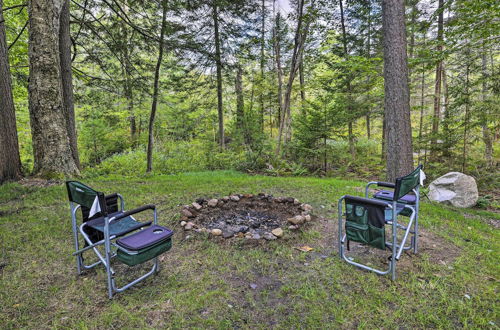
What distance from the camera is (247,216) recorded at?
3.79m

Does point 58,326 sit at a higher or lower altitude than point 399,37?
lower

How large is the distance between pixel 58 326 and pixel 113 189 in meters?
3.77

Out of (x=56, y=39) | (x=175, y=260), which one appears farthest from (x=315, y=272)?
(x=56, y=39)

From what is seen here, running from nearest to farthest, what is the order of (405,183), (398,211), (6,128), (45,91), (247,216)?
(405,183)
(398,211)
(247,216)
(45,91)
(6,128)

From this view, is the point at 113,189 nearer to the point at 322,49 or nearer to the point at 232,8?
the point at 232,8

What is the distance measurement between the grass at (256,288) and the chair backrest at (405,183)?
797mm

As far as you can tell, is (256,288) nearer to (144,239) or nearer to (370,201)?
(144,239)

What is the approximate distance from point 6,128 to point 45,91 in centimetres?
124

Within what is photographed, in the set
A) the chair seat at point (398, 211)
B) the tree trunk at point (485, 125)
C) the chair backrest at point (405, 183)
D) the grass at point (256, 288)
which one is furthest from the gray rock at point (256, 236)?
the tree trunk at point (485, 125)

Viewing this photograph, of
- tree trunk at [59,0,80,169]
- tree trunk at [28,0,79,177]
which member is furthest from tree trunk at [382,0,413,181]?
tree trunk at [59,0,80,169]

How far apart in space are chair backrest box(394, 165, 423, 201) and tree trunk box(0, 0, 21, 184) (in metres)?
6.90

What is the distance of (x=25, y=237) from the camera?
2.98 meters

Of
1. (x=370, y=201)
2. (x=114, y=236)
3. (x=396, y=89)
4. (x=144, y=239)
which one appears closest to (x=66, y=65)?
(x=114, y=236)

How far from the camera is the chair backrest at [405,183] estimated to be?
2184 mm
